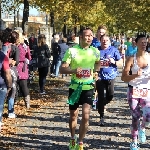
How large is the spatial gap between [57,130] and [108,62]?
167cm

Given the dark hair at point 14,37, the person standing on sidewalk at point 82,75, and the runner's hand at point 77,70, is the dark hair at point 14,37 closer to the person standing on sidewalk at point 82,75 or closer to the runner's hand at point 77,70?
the person standing on sidewalk at point 82,75

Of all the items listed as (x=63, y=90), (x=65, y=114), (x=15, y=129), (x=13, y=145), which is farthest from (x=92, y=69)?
(x=63, y=90)

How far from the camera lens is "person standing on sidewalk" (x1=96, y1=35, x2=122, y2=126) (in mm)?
8531

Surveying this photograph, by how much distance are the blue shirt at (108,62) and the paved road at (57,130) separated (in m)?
1.06

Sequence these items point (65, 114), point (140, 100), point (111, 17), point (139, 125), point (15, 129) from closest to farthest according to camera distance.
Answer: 1. point (140, 100)
2. point (139, 125)
3. point (15, 129)
4. point (65, 114)
5. point (111, 17)

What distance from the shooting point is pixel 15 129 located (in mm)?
8516

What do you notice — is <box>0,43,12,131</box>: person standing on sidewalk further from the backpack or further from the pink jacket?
the backpack

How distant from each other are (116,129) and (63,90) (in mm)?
6751

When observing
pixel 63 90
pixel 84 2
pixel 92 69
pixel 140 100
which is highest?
pixel 84 2

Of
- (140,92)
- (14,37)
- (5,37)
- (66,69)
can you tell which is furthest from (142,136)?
(5,37)

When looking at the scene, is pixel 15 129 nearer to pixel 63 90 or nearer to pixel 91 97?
pixel 91 97

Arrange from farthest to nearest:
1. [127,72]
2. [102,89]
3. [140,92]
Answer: [102,89]
[140,92]
[127,72]

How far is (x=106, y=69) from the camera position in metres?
8.74

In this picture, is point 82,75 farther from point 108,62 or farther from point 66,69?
point 108,62
